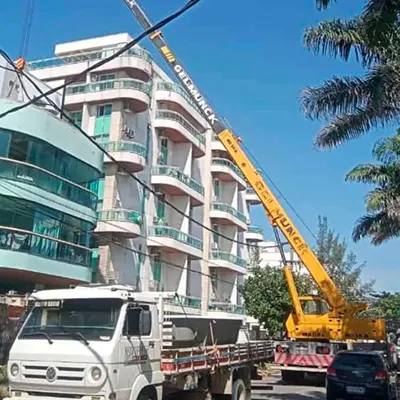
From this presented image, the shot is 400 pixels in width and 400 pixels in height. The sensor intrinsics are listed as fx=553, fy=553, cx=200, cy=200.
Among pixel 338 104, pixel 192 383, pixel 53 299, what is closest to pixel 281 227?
pixel 338 104

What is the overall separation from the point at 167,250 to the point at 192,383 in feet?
75.1

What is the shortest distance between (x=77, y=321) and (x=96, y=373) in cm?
97

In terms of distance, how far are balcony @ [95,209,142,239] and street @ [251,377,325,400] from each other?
11440 millimetres

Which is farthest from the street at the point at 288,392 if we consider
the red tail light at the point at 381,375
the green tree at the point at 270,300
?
the green tree at the point at 270,300

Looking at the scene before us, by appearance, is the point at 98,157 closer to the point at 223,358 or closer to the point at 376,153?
the point at 376,153

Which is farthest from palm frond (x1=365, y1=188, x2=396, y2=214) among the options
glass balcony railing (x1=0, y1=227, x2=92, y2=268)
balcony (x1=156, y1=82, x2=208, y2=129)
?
balcony (x1=156, y1=82, x2=208, y2=129)

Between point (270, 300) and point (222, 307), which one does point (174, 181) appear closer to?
→ point (270, 300)

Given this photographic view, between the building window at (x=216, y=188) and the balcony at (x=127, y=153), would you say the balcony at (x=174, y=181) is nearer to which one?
the balcony at (x=127, y=153)

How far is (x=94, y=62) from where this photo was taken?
103 feet

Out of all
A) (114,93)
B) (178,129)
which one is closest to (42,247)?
(114,93)

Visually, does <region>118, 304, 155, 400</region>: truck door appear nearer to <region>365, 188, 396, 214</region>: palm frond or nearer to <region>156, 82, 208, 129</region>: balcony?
<region>365, 188, 396, 214</region>: palm frond

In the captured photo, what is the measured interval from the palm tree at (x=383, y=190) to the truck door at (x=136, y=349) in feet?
42.4

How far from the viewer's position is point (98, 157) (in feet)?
84.4

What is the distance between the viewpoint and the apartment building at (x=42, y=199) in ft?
66.0
